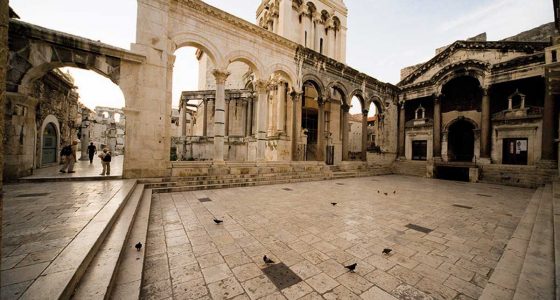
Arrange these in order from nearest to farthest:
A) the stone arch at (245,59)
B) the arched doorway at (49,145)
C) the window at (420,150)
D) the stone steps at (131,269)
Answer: the stone steps at (131,269), the arched doorway at (49,145), the stone arch at (245,59), the window at (420,150)

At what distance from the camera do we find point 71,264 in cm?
203

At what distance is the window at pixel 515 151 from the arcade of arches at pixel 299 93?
0.05 m

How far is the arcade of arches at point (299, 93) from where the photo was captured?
7.34 meters

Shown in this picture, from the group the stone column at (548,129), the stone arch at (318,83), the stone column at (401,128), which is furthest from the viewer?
the stone column at (401,128)

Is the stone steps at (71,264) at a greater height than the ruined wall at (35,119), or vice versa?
the ruined wall at (35,119)

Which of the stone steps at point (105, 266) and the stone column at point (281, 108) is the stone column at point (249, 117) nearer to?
the stone column at point (281, 108)

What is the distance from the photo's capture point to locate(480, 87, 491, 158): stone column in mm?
13789

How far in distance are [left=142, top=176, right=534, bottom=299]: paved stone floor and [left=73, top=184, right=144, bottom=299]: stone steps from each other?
38 cm

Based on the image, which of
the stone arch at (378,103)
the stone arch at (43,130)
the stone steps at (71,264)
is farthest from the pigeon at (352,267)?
the stone arch at (378,103)

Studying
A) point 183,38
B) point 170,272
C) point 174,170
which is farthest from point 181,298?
point 183,38

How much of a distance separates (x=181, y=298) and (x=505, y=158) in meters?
20.8

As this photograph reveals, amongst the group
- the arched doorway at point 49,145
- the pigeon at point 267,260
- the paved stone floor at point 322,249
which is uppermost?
the arched doorway at point 49,145

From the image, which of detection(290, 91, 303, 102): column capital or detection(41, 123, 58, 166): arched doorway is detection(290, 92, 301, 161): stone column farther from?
detection(41, 123, 58, 166): arched doorway

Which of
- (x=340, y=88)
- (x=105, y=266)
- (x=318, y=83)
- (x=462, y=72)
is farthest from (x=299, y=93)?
(x=462, y=72)
